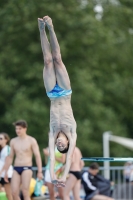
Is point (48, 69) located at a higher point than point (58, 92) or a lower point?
higher

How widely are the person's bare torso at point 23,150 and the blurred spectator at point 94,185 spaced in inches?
106

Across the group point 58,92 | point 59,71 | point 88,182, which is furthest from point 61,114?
point 88,182

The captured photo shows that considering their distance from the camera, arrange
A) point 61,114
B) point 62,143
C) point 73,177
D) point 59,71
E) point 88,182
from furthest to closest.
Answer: point 88,182 < point 73,177 < point 59,71 < point 61,114 < point 62,143

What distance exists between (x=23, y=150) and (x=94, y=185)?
307 cm

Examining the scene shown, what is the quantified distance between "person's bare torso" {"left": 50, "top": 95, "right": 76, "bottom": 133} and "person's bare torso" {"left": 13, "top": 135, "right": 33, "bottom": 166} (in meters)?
2.21

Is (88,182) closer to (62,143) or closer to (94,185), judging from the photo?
(94,185)

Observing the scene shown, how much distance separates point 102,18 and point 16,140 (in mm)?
18517

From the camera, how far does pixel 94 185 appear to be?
16375mm

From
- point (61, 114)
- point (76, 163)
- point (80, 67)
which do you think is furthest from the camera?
point (80, 67)

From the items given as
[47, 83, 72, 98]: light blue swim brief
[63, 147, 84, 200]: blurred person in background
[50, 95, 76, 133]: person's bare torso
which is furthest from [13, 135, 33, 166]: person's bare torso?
[47, 83, 72, 98]: light blue swim brief

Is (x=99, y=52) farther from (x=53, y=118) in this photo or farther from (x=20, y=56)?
(x=53, y=118)

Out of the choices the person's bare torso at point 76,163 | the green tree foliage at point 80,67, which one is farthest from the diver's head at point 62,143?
the green tree foliage at point 80,67

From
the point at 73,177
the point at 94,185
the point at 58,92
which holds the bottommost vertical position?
the point at 94,185

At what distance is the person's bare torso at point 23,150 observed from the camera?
13.9m
